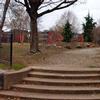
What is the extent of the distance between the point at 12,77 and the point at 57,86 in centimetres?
156

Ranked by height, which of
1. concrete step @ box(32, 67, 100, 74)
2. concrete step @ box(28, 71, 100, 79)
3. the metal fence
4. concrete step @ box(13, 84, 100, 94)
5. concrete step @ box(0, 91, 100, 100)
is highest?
the metal fence

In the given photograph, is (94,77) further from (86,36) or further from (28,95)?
(86,36)

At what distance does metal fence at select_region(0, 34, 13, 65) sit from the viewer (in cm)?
1449

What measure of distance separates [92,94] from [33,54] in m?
12.2

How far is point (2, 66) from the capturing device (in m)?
14.2

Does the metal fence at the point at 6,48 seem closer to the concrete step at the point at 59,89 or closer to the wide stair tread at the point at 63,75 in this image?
the wide stair tread at the point at 63,75

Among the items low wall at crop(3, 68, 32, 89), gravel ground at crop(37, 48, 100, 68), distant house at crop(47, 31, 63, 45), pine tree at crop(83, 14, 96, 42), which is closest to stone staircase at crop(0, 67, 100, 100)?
low wall at crop(3, 68, 32, 89)

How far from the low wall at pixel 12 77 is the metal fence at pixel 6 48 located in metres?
1.33

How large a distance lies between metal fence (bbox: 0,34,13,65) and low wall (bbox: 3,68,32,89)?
4.38ft

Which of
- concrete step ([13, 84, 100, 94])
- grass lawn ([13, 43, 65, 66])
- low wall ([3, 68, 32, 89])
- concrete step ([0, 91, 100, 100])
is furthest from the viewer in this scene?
grass lawn ([13, 43, 65, 66])

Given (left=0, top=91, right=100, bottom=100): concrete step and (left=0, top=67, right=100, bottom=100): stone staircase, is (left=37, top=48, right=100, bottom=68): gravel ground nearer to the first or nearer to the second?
(left=0, top=67, right=100, bottom=100): stone staircase

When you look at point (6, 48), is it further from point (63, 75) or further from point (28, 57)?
point (28, 57)

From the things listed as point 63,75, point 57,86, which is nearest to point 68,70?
point 63,75

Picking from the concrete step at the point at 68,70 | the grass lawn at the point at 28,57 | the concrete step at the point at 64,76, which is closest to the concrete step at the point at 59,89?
the concrete step at the point at 64,76
